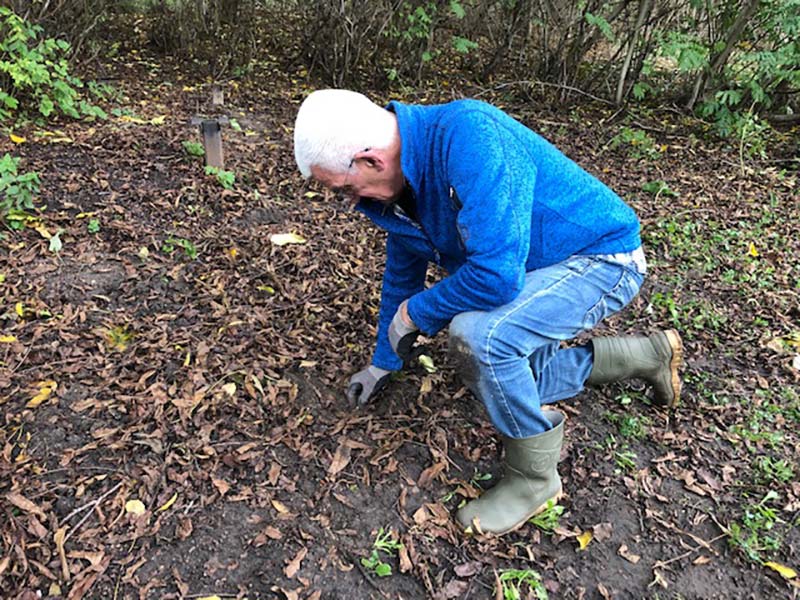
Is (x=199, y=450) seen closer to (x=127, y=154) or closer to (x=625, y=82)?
(x=127, y=154)

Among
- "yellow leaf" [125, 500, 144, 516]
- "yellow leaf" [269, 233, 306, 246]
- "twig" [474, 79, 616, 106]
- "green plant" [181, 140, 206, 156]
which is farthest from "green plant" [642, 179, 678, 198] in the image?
"yellow leaf" [125, 500, 144, 516]

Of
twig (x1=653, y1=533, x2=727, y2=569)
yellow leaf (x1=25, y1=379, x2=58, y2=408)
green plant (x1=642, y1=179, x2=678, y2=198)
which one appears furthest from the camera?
green plant (x1=642, y1=179, x2=678, y2=198)

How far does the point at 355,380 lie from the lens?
2.69 m

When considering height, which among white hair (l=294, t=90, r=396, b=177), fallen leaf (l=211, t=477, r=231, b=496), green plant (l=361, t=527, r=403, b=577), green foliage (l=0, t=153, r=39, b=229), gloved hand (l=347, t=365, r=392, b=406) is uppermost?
white hair (l=294, t=90, r=396, b=177)

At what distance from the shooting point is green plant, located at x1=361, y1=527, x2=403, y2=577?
209 centimetres

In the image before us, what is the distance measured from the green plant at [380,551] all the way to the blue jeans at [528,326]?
0.53 meters

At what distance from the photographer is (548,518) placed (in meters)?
2.28

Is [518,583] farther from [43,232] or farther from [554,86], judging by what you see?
[554,86]

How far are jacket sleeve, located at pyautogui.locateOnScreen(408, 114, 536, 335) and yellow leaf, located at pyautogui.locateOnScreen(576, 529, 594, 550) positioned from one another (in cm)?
93

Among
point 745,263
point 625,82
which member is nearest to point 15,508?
point 745,263

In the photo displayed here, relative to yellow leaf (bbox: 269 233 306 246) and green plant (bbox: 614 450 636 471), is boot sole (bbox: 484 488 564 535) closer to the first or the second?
green plant (bbox: 614 450 636 471)

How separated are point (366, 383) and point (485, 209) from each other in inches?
44.0

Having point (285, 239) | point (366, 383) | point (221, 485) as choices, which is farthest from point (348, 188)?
point (285, 239)

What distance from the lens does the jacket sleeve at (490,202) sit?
1812 mm
